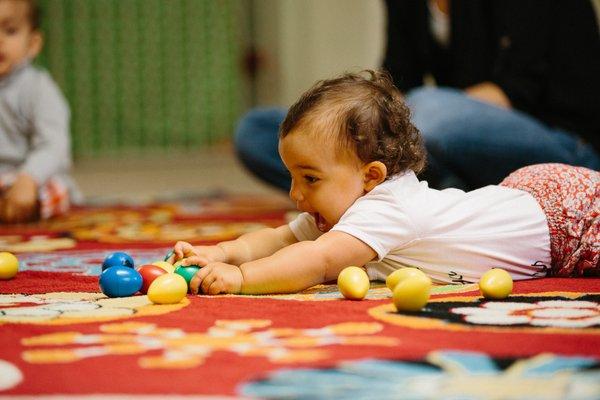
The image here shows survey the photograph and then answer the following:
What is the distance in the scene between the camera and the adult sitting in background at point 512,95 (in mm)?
1822

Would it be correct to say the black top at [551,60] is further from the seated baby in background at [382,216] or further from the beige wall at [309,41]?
the beige wall at [309,41]

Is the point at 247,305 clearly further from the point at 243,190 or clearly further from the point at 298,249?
the point at 243,190

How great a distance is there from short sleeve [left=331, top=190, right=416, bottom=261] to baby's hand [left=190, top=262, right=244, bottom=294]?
0.14 meters

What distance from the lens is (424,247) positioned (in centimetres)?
111

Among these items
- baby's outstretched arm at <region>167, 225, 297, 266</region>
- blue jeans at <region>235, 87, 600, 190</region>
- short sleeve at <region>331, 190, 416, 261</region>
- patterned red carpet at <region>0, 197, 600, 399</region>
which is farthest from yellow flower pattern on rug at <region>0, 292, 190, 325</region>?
blue jeans at <region>235, 87, 600, 190</region>

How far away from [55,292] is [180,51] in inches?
116

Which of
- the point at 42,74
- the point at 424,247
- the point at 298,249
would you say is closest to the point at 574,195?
the point at 424,247

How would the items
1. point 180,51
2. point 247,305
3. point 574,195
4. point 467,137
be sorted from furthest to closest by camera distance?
point 180,51
point 467,137
point 574,195
point 247,305

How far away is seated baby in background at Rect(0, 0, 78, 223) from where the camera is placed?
7.50 ft

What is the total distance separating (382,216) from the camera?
1.05 m

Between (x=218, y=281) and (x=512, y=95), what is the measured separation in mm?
1176

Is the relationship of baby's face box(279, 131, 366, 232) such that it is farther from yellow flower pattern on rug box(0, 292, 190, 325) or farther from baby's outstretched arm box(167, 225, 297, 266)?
yellow flower pattern on rug box(0, 292, 190, 325)

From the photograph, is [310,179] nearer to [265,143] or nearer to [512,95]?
[512,95]

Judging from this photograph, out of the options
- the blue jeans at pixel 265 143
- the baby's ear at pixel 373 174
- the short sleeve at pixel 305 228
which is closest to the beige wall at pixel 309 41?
the blue jeans at pixel 265 143
